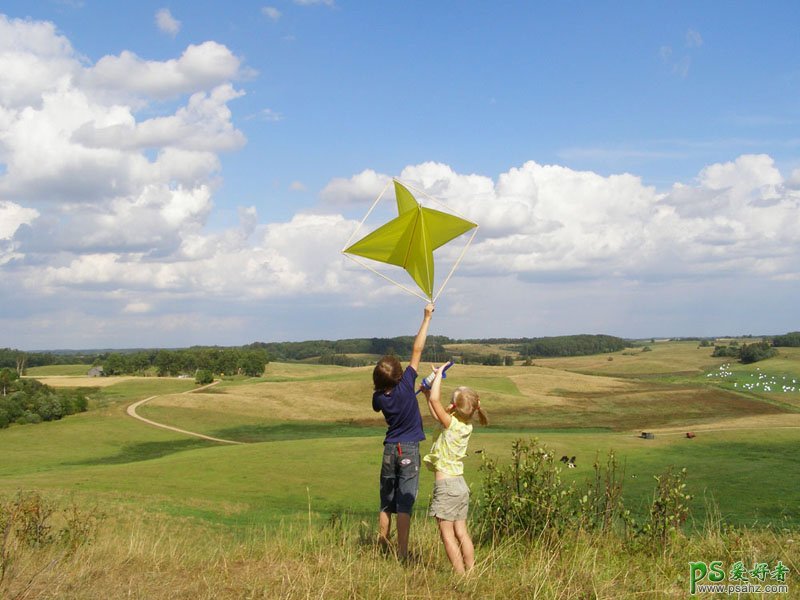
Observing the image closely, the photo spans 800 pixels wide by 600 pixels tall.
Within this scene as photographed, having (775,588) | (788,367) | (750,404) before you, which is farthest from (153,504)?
(788,367)

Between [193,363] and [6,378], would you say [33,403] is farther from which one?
[193,363]

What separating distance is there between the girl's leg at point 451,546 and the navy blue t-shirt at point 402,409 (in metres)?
1.01

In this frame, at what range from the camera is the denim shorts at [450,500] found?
6199 mm

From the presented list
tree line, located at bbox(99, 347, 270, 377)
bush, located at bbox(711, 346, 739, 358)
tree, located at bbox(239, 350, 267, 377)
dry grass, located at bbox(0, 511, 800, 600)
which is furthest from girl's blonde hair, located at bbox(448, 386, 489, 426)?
bush, located at bbox(711, 346, 739, 358)

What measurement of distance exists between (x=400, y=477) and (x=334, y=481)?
23.7 meters

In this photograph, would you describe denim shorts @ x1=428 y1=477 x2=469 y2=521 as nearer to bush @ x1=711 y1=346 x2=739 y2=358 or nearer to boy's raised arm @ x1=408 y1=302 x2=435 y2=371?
boy's raised arm @ x1=408 y1=302 x2=435 y2=371

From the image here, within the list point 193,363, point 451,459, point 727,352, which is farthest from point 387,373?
point 727,352

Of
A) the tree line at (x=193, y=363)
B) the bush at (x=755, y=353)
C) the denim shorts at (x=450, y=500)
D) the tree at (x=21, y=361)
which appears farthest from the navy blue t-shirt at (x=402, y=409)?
the bush at (x=755, y=353)

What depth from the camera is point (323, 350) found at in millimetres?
162500

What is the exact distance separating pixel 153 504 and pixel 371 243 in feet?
56.7

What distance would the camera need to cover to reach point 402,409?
6.85m

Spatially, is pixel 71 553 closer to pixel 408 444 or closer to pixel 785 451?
pixel 408 444

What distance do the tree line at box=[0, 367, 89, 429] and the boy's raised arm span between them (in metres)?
64.7

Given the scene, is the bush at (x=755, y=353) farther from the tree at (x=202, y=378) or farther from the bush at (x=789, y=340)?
the tree at (x=202, y=378)
